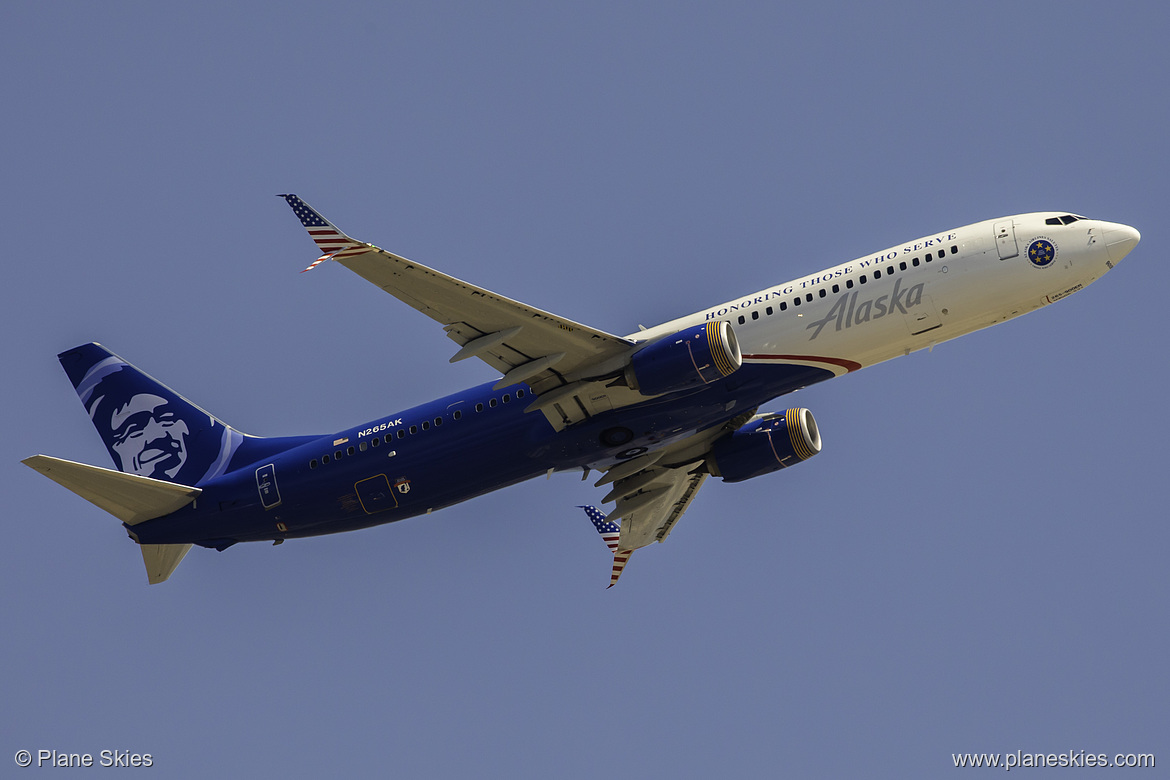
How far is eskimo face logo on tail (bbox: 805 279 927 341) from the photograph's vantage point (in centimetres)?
3603

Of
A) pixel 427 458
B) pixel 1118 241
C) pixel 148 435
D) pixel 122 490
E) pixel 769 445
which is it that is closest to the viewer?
pixel 1118 241

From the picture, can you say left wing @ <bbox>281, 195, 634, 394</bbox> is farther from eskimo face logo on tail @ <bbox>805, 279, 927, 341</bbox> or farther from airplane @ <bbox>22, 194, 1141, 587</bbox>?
eskimo face logo on tail @ <bbox>805, 279, 927, 341</bbox>

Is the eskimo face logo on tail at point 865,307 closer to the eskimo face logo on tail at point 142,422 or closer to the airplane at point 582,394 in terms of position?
the airplane at point 582,394

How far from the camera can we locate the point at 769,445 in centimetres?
4250

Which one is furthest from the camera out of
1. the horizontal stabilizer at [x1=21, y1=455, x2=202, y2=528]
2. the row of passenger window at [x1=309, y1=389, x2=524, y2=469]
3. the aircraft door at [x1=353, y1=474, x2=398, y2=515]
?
the aircraft door at [x1=353, y1=474, x2=398, y2=515]

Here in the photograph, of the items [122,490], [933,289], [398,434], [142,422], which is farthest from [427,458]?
[933,289]

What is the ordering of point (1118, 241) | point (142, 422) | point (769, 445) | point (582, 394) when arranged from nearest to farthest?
point (1118, 241), point (582, 394), point (769, 445), point (142, 422)

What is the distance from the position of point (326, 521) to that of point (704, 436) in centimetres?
1364

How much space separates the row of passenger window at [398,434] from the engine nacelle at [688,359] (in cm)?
489

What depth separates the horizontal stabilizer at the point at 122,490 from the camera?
3800cm

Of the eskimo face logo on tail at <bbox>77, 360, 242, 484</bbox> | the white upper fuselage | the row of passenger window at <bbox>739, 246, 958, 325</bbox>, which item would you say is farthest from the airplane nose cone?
the eskimo face logo on tail at <bbox>77, 360, 242, 484</bbox>

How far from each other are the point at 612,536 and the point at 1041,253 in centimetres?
2016

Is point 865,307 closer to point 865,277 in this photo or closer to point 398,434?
point 865,277

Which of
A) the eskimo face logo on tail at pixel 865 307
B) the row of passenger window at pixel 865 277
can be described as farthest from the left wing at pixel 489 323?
the eskimo face logo on tail at pixel 865 307
